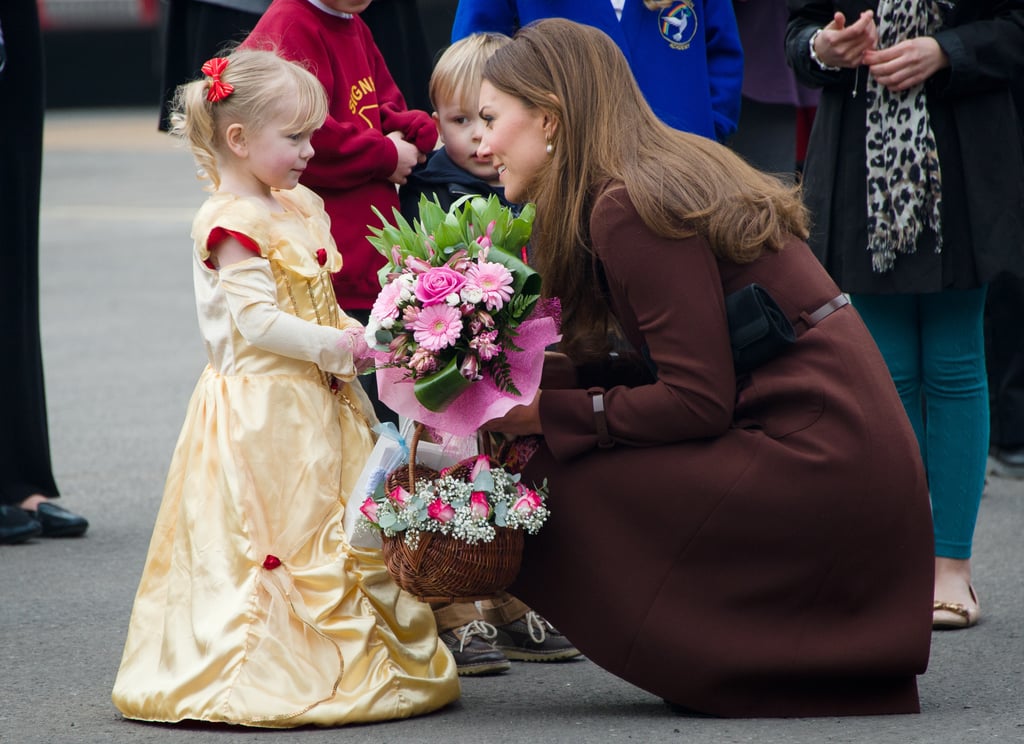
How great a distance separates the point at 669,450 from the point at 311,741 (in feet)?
3.08

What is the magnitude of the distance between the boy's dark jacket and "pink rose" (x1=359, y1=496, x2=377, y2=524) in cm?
108

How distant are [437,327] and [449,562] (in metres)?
0.46

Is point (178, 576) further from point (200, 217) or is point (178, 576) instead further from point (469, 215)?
point (469, 215)

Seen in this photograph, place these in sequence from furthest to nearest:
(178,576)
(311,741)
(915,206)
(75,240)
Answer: (75,240)
(915,206)
(178,576)
(311,741)

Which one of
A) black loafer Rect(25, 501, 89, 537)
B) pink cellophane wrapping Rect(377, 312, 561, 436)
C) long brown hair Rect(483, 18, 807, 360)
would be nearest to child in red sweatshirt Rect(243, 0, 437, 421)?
long brown hair Rect(483, 18, 807, 360)

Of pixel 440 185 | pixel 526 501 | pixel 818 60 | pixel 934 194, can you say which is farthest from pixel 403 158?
pixel 934 194

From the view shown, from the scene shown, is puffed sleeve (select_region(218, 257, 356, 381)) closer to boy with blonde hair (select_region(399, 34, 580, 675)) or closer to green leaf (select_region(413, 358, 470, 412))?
green leaf (select_region(413, 358, 470, 412))

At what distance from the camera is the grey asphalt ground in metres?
3.18

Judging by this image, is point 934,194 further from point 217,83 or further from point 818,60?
point 217,83

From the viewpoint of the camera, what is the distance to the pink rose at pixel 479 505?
3.07m

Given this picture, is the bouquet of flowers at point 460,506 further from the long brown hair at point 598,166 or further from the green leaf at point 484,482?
the long brown hair at point 598,166

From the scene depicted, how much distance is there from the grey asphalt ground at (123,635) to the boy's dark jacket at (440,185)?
1.22 m

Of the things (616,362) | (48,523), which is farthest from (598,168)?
(48,523)

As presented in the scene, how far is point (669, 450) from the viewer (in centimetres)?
327
